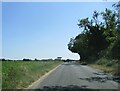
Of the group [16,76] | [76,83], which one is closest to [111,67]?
[16,76]

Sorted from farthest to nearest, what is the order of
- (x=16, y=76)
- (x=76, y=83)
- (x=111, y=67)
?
(x=111, y=67)
(x=16, y=76)
(x=76, y=83)

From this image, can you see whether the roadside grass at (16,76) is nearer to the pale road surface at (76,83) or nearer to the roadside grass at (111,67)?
the pale road surface at (76,83)

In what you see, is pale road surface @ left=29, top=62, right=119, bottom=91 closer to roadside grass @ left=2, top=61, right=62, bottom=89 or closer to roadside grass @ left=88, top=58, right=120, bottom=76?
roadside grass @ left=2, top=61, right=62, bottom=89

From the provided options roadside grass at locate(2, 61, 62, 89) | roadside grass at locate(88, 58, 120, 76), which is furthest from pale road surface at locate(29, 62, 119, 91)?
roadside grass at locate(88, 58, 120, 76)

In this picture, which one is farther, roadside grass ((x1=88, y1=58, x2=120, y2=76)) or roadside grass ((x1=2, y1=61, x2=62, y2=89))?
roadside grass ((x1=88, y1=58, x2=120, y2=76))

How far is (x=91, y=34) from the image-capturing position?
87312 millimetres

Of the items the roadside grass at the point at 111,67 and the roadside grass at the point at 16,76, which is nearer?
the roadside grass at the point at 16,76

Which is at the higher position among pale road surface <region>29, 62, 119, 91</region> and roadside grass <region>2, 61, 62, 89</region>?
roadside grass <region>2, 61, 62, 89</region>

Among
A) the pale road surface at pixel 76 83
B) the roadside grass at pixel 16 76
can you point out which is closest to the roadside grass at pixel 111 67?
the pale road surface at pixel 76 83

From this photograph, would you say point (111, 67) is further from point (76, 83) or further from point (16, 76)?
point (76, 83)

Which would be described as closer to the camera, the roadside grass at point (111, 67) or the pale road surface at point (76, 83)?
the pale road surface at point (76, 83)

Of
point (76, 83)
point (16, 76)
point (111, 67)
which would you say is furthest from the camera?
point (111, 67)

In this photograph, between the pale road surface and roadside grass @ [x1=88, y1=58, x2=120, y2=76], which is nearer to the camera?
the pale road surface

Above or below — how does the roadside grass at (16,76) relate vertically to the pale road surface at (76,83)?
above
